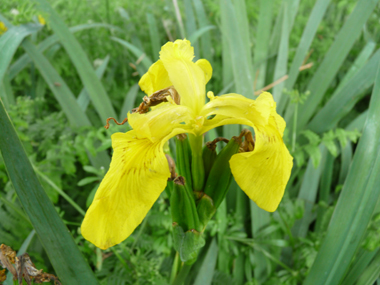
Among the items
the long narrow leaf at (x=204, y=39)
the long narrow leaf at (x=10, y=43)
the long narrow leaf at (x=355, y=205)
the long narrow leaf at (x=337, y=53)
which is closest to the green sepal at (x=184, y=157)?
the long narrow leaf at (x=355, y=205)

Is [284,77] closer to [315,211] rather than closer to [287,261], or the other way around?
[315,211]

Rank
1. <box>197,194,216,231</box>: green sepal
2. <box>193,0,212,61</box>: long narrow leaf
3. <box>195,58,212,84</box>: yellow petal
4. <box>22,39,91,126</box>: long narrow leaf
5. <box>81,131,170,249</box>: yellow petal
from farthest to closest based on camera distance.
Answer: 1. <box>193,0,212,61</box>: long narrow leaf
2. <box>22,39,91,126</box>: long narrow leaf
3. <box>195,58,212,84</box>: yellow petal
4. <box>197,194,216,231</box>: green sepal
5. <box>81,131,170,249</box>: yellow petal

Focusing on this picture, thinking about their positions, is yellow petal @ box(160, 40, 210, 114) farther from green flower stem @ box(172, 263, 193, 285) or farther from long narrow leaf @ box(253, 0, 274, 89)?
long narrow leaf @ box(253, 0, 274, 89)

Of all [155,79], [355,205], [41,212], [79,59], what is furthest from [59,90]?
[355,205]

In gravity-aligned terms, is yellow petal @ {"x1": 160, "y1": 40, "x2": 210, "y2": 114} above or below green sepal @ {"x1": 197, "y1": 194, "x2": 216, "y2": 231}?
above

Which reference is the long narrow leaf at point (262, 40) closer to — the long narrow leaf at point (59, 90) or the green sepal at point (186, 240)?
the long narrow leaf at point (59, 90)

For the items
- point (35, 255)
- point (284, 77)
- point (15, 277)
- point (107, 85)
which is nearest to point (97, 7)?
point (107, 85)

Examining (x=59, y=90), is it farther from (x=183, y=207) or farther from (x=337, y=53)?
(x=337, y=53)

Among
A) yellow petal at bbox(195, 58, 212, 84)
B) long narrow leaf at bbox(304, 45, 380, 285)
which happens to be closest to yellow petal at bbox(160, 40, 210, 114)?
yellow petal at bbox(195, 58, 212, 84)
